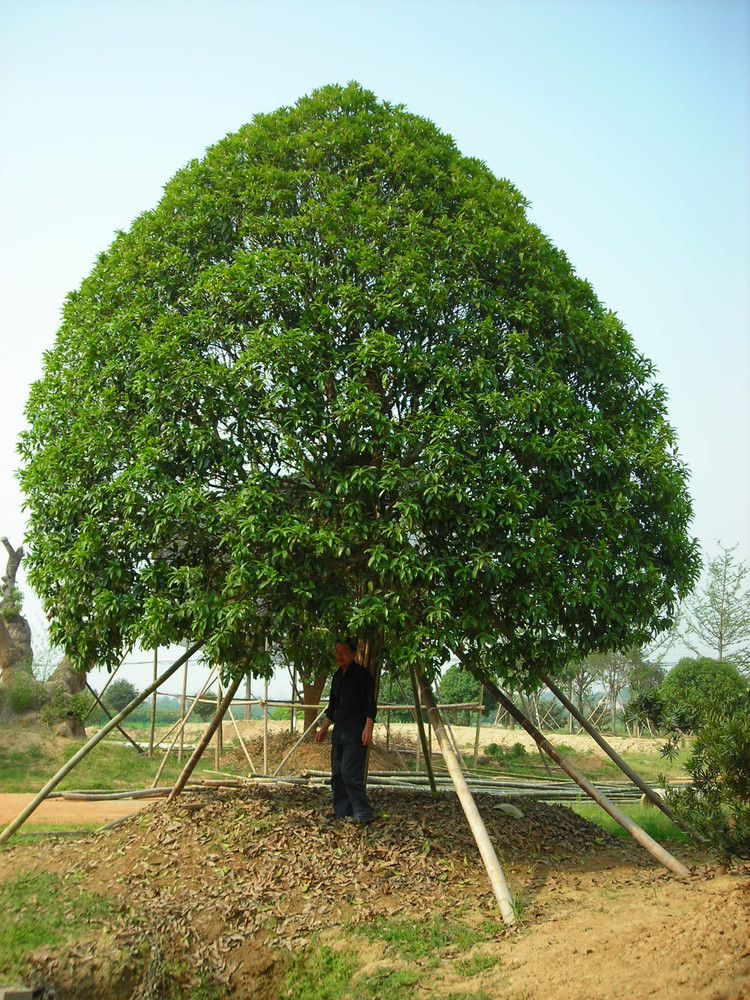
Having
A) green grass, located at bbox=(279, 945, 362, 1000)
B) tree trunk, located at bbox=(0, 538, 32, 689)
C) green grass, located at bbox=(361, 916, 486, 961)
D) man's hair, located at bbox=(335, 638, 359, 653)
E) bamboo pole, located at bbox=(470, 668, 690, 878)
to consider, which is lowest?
green grass, located at bbox=(279, 945, 362, 1000)

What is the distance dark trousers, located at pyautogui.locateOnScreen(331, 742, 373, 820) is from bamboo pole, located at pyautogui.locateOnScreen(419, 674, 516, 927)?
0.89 m

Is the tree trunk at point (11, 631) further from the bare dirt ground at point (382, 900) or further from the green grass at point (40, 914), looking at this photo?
the green grass at point (40, 914)

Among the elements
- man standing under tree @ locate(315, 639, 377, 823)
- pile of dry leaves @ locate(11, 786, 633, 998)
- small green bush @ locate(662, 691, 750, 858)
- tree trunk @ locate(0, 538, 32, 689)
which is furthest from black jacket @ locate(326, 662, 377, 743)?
tree trunk @ locate(0, 538, 32, 689)

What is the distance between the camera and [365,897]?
22.4 ft

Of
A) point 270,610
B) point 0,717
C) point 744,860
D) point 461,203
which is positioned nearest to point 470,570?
point 270,610

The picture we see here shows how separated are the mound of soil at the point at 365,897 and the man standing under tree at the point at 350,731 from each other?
0.87 feet

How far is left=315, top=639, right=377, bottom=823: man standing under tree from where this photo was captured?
824cm

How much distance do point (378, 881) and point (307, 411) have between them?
4.34 metres

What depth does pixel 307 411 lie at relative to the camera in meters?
7.73

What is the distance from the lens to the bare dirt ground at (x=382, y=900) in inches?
207

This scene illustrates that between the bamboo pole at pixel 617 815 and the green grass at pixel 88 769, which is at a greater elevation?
the bamboo pole at pixel 617 815

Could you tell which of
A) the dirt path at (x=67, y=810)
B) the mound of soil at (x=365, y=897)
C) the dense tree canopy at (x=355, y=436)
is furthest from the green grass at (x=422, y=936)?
the dirt path at (x=67, y=810)

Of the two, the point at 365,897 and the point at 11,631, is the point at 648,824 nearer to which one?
the point at 365,897

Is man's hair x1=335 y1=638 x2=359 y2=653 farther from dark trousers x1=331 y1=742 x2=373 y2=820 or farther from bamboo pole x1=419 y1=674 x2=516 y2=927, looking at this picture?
dark trousers x1=331 y1=742 x2=373 y2=820
